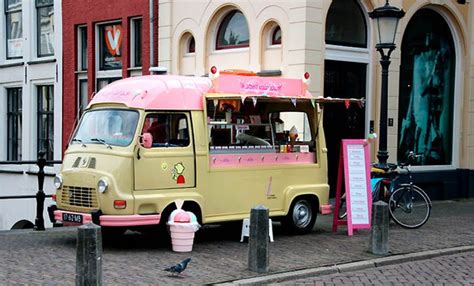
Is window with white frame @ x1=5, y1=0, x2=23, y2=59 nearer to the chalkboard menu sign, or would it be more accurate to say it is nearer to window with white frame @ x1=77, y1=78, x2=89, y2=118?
window with white frame @ x1=77, y1=78, x2=89, y2=118

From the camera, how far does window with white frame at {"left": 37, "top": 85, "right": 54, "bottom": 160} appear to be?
72.4 feet

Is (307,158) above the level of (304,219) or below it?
above

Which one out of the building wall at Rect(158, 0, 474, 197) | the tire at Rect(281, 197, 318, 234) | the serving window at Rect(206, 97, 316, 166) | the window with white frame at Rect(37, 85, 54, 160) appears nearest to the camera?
the serving window at Rect(206, 97, 316, 166)

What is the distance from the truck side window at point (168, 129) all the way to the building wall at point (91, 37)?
26.6ft

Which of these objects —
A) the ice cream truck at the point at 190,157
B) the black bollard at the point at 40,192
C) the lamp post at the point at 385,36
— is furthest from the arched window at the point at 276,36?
the black bollard at the point at 40,192

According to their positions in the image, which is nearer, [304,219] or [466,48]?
[304,219]

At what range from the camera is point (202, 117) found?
1087 cm

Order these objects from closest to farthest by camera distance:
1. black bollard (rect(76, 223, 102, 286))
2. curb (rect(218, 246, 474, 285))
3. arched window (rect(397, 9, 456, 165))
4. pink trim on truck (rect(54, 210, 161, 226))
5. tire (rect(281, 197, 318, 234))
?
black bollard (rect(76, 223, 102, 286))
curb (rect(218, 246, 474, 285))
pink trim on truck (rect(54, 210, 161, 226))
tire (rect(281, 197, 318, 234))
arched window (rect(397, 9, 456, 165))

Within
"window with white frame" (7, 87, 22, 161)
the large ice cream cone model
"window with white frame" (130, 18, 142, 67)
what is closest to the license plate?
the large ice cream cone model

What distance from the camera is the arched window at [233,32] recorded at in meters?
16.5

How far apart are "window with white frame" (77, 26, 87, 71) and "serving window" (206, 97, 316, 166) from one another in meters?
10.2

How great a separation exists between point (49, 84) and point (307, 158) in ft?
39.9

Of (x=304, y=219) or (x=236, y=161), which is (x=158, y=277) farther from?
(x=304, y=219)

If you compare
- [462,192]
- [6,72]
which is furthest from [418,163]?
[6,72]
